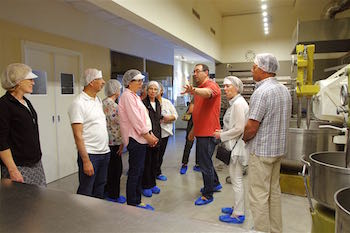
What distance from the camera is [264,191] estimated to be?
6.30ft

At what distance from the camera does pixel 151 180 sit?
329 centimetres

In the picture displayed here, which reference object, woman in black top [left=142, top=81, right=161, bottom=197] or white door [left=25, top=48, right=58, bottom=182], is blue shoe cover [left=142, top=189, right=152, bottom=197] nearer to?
woman in black top [left=142, top=81, right=161, bottom=197]

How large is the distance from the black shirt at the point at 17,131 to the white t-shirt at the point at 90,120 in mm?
333

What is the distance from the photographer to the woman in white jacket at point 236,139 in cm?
234

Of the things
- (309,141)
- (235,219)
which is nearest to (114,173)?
(235,219)

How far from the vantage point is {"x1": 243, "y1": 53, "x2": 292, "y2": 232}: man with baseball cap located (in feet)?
6.09

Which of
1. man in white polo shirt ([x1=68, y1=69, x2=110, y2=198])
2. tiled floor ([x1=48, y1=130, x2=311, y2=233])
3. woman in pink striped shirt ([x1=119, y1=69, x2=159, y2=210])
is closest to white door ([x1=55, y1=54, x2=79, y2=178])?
tiled floor ([x1=48, y1=130, x2=311, y2=233])

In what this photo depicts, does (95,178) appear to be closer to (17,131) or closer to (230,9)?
(17,131)

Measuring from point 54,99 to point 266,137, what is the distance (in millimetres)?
3191

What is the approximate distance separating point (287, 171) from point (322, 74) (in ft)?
11.8

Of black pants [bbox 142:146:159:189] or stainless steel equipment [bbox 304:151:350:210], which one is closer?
stainless steel equipment [bbox 304:151:350:210]

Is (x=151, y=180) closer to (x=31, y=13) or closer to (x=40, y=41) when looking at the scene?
(x=40, y=41)

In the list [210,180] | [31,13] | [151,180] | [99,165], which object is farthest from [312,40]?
[31,13]

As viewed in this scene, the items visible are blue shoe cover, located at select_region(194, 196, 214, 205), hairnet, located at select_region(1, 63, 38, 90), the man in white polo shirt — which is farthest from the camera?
blue shoe cover, located at select_region(194, 196, 214, 205)
